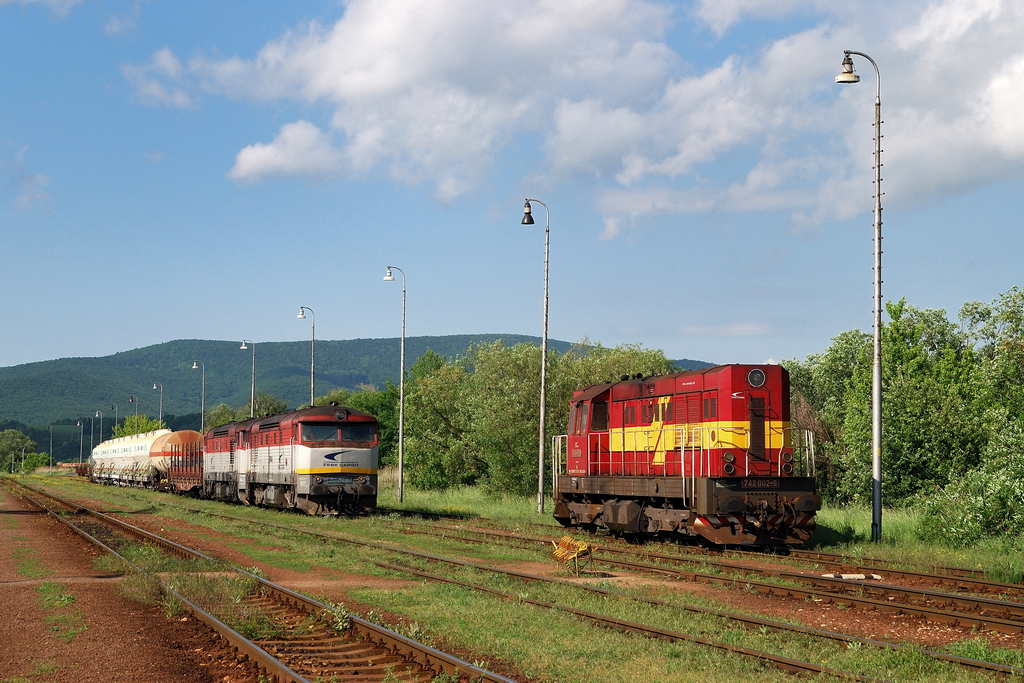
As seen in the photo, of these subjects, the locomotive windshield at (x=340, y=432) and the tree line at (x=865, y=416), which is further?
the locomotive windshield at (x=340, y=432)

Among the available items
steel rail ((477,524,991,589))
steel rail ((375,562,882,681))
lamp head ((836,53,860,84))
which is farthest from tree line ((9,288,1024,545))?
steel rail ((375,562,882,681))

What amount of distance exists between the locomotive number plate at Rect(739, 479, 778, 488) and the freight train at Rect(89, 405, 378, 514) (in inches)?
625

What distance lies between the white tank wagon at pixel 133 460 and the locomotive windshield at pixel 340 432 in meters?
30.4

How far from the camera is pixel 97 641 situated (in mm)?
11555

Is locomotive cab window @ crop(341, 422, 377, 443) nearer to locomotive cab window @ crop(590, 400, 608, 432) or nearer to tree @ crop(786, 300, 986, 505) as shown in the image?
locomotive cab window @ crop(590, 400, 608, 432)

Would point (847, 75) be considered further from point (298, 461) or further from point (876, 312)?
point (298, 461)

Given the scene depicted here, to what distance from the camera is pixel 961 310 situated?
65.9m

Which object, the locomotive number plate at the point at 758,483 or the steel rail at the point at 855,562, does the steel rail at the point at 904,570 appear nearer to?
the steel rail at the point at 855,562

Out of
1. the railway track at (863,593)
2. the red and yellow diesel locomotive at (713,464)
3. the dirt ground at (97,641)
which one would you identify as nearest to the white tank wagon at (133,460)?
the red and yellow diesel locomotive at (713,464)

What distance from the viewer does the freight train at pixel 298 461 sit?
31.6m

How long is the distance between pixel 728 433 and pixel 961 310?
5324cm

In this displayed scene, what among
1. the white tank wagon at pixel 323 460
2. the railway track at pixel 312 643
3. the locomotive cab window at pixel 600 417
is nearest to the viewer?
the railway track at pixel 312 643

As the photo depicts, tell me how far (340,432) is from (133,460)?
43.8m

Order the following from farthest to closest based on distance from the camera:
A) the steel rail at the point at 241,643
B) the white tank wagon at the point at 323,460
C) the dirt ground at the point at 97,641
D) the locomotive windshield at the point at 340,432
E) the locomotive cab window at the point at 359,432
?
the locomotive cab window at the point at 359,432, the locomotive windshield at the point at 340,432, the white tank wagon at the point at 323,460, the dirt ground at the point at 97,641, the steel rail at the point at 241,643
